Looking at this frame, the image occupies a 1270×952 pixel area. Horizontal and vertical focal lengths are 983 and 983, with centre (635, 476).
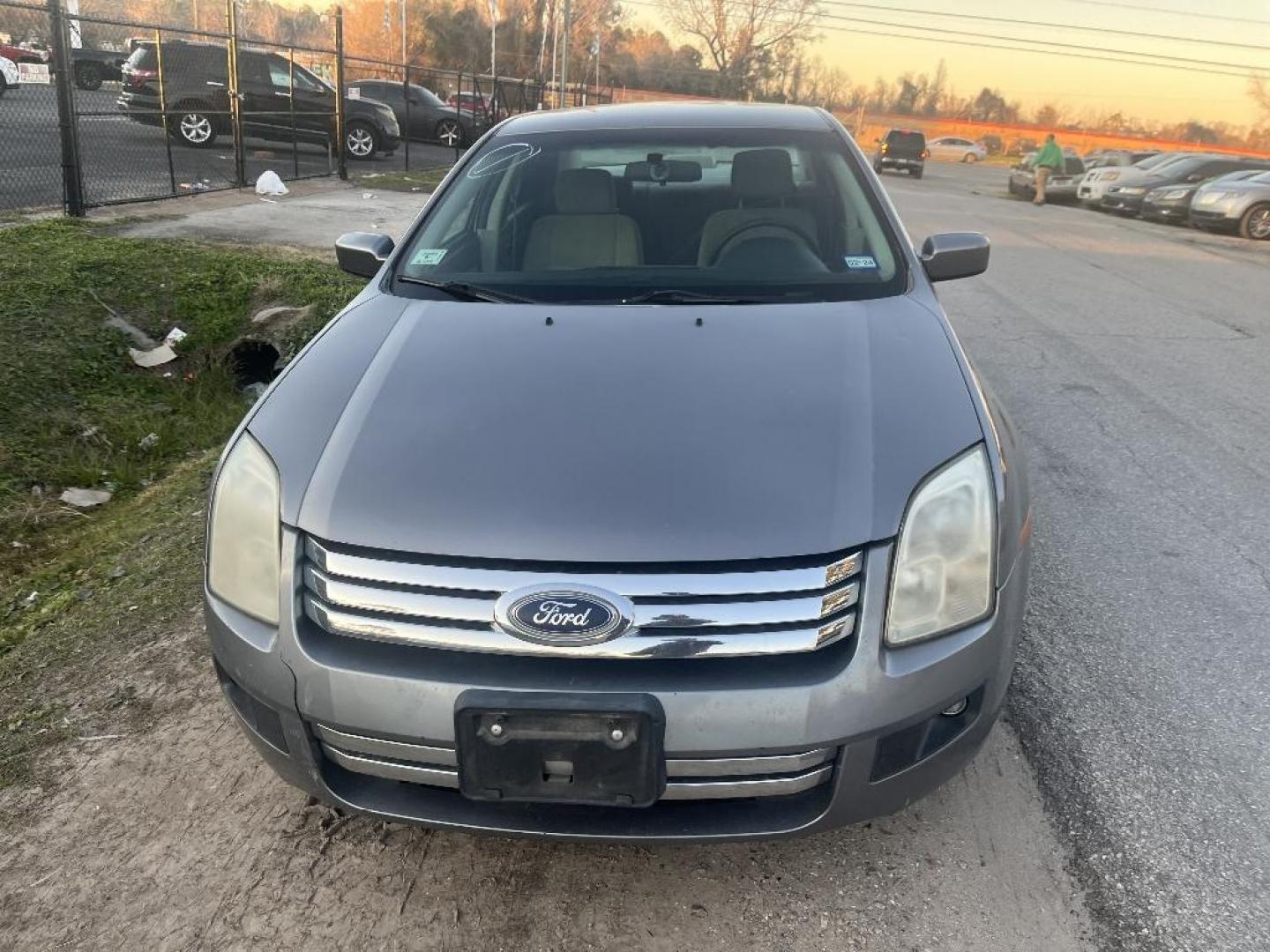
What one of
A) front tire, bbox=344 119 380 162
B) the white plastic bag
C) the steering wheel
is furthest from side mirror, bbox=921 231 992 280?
front tire, bbox=344 119 380 162

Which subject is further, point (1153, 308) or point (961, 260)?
point (1153, 308)

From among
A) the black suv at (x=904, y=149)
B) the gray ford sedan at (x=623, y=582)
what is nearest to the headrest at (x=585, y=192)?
the gray ford sedan at (x=623, y=582)

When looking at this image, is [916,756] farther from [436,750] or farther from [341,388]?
[341,388]

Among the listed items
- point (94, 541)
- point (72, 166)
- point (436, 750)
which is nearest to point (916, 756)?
point (436, 750)

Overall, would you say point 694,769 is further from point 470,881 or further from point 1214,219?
point 1214,219

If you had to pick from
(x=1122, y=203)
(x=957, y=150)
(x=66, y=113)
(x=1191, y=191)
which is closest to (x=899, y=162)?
(x=1122, y=203)

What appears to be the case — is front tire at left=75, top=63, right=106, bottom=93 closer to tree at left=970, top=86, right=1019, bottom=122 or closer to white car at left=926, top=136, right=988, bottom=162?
white car at left=926, top=136, right=988, bottom=162

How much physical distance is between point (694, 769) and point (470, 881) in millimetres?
684

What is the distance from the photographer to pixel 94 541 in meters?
3.95

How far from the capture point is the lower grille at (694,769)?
72.4 inches

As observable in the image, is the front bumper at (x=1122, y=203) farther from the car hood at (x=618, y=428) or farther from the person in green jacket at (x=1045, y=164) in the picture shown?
the car hood at (x=618, y=428)

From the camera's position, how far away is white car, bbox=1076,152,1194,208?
807 inches

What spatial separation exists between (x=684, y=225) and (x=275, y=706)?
2.13 meters

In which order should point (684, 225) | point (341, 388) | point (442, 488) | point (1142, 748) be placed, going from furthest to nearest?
point (684, 225), point (1142, 748), point (341, 388), point (442, 488)
